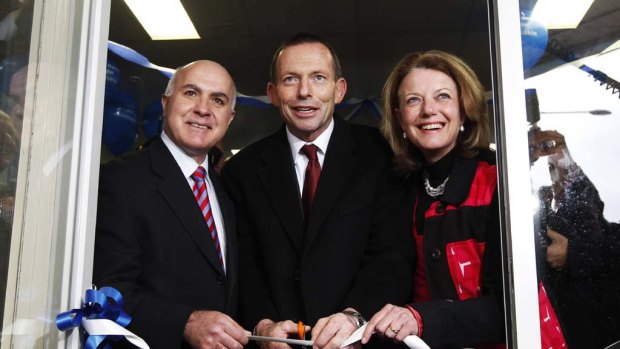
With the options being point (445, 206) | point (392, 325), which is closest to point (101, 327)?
point (392, 325)

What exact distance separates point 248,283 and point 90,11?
0.82 meters

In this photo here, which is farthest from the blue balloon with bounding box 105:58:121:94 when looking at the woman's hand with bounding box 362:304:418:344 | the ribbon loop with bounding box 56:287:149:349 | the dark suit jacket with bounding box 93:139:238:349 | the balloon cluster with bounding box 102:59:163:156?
the woman's hand with bounding box 362:304:418:344

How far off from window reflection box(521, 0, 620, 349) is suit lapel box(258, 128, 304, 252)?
710mm

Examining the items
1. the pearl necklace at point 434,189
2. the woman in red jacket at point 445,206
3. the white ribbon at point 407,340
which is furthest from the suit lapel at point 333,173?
the white ribbon at point 407,340

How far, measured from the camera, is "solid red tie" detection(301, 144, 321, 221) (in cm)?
170

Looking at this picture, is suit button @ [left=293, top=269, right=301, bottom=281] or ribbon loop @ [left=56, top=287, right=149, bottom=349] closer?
ribbon loop @ [left=56, top=287, right=149, bottom=349]

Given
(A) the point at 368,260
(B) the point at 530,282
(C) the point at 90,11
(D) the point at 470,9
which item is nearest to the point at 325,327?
(A) the point at 368,260

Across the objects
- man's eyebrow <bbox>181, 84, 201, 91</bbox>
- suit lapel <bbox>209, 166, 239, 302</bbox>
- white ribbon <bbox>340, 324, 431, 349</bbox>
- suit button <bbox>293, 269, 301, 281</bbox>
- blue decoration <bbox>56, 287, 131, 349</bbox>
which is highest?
man's eyebrow <bbox>181, 84, 201, 91</bbox>

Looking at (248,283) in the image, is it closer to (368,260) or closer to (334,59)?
(368,260)

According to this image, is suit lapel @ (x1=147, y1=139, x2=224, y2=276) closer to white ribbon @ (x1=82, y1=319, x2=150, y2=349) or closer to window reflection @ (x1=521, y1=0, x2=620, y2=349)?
white ribbon @ (x1=82, y1=319, x2=150, y2=349)

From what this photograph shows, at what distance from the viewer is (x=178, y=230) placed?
150 cm

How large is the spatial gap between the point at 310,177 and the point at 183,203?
0.39 m

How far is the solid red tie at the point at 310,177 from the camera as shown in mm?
1704

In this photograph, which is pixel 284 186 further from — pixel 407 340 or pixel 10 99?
pixel 10 99
